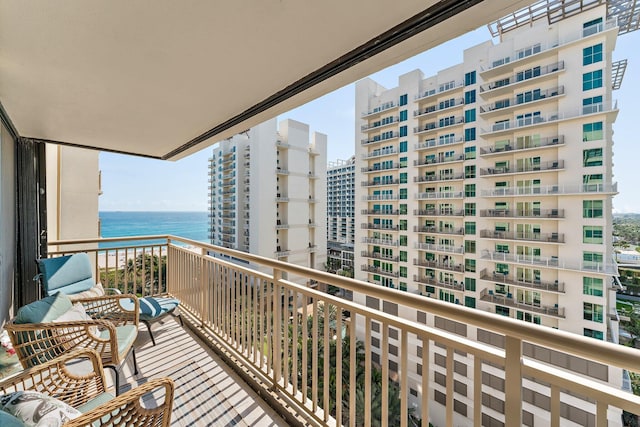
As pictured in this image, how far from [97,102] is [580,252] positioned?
12.8 meters

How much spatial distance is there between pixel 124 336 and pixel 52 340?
40 cm

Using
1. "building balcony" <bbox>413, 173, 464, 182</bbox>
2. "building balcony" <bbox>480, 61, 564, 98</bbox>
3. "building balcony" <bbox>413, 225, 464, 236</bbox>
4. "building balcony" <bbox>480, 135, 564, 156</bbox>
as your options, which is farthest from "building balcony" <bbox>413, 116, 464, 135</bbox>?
"building balcony" <bbox>413, 225, 464, 236</bbox>

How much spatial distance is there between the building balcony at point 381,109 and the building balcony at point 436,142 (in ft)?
8.62

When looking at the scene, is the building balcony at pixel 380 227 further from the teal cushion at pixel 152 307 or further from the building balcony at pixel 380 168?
the teal cushion at pixel 152 307

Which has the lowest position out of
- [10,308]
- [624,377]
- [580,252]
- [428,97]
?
[624,377]

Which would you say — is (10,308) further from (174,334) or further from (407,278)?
(407,278)

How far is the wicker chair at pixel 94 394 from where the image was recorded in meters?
0.80

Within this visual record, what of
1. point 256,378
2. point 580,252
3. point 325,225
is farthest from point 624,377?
point 325,225

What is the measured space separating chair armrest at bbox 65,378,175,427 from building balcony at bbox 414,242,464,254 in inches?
516

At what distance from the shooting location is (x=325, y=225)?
81.0 feet

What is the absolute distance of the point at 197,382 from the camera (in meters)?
1.89

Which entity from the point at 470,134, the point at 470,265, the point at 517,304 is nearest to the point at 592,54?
the point at 470,134

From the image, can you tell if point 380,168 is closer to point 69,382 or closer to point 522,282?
point 522,282

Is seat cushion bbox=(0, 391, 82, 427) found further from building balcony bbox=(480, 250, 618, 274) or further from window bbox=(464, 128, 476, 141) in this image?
window bbox=(464, 128, 476, 141)
